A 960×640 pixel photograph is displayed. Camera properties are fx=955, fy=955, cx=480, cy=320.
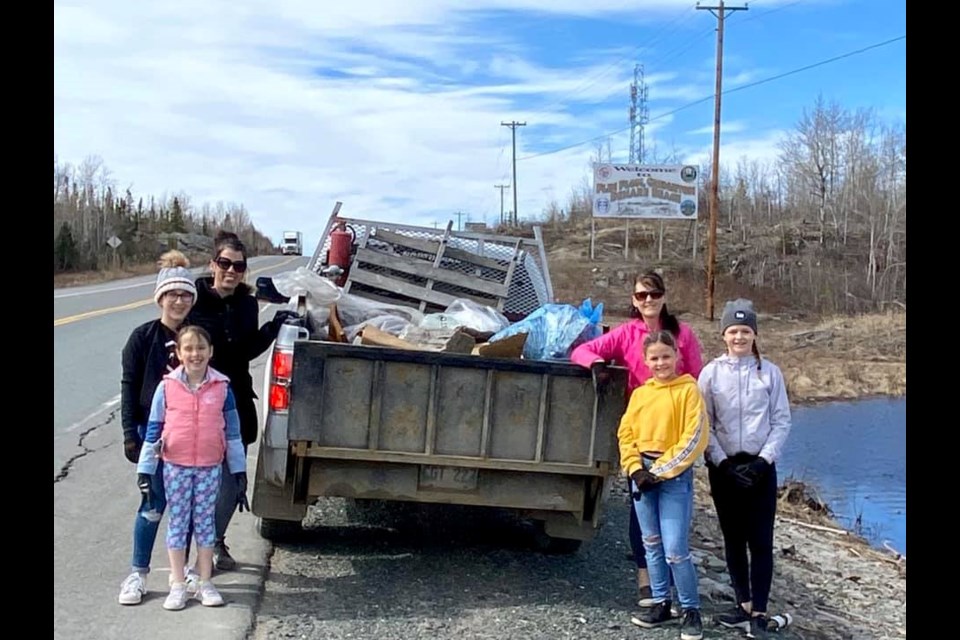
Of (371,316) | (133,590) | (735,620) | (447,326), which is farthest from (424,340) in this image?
(735,620)

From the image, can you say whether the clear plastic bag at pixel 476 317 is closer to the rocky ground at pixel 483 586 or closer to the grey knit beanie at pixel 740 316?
the rocky ground at pixel 483 586

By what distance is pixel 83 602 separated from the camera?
16.6 feet

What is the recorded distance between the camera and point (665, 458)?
497cm

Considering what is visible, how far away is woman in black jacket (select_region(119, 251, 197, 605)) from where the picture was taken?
16.7 feet

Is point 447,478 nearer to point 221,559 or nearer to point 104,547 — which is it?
Result: point 221,559

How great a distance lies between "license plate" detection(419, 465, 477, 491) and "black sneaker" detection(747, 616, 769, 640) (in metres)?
1.71

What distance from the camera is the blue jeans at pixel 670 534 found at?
16.5ft

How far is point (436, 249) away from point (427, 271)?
1.28 ft

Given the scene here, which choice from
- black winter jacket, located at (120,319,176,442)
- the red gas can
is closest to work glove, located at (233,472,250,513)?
black winter jacket, located at (120,319,176,442)

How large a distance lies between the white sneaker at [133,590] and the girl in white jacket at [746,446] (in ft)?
10.3

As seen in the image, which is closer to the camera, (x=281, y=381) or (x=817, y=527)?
(x=281, y=381)

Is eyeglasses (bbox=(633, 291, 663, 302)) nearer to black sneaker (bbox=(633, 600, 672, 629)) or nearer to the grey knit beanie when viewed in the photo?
the grey knit beanie

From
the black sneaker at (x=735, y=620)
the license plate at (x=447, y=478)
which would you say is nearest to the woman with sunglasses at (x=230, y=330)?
the license plate at (x=447, y=478)
